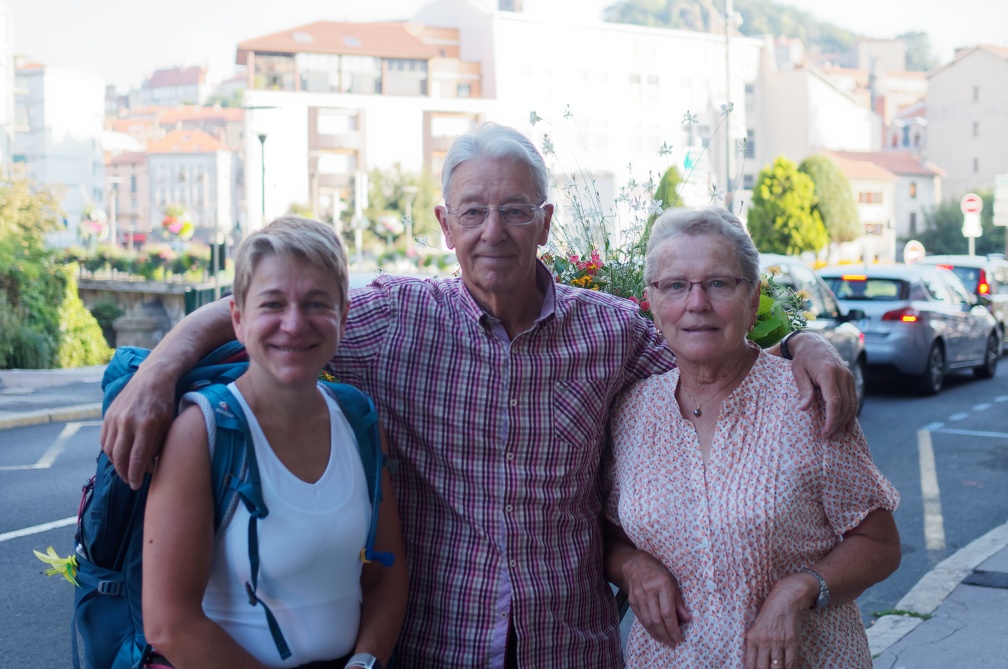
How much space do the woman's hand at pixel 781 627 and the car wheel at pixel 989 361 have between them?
1612cm

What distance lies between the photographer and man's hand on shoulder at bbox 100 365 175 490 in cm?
212

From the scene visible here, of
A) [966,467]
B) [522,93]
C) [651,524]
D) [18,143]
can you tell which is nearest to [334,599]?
[651,524]

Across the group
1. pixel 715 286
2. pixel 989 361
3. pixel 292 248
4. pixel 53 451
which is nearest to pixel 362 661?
pixel 292 248

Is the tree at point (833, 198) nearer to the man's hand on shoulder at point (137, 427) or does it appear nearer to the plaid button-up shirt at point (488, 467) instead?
the plaid button-up shirt at point (488, 467)

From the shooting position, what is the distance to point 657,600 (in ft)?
8.79

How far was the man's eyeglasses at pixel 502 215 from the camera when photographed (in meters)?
2.83

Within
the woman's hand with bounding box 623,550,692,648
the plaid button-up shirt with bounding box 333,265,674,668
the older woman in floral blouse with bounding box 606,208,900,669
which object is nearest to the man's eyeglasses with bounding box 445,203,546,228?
the plaid button-up shirt with bounding box 333,265,674,668

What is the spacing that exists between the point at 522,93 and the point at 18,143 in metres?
37.5

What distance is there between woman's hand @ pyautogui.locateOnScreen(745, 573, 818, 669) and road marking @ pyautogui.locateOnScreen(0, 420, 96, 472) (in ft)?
30.3

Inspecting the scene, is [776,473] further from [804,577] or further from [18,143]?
[18,143]

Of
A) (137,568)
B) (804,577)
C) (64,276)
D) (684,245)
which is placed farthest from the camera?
(64,276)

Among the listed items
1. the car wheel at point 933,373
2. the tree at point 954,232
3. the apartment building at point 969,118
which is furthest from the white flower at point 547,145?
the apartment building at point 969,118

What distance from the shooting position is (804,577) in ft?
8.39

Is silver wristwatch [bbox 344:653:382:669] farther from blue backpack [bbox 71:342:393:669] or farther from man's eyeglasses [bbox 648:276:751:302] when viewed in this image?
man's eyeglasses [bbox 648:276:751:302]
